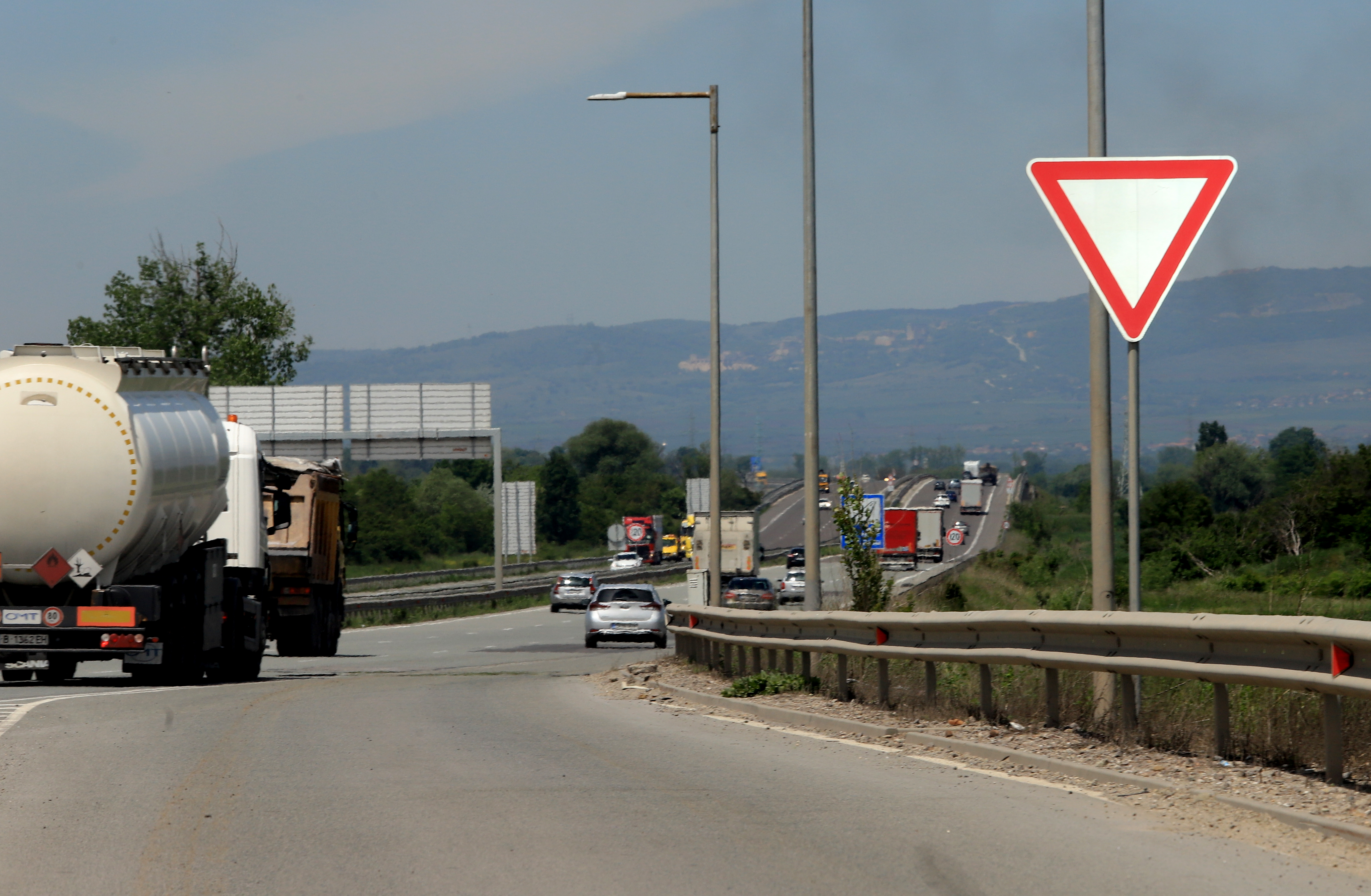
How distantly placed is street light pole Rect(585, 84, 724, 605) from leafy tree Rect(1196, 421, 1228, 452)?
575 feet

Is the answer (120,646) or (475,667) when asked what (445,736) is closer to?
(120,646)

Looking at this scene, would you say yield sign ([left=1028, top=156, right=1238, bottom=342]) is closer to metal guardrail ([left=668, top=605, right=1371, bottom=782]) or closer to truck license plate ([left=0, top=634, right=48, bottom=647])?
metal guardrail ([left=668, top=605, right=1371, bottom=782])

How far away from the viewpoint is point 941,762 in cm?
1062

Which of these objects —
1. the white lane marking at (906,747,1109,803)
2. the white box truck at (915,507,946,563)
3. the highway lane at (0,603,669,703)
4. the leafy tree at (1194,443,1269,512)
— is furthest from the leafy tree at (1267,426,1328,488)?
the white lane marking at (906,747,1109,803)

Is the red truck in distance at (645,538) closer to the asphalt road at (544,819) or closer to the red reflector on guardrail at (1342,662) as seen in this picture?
the asphalt road at (544,819)

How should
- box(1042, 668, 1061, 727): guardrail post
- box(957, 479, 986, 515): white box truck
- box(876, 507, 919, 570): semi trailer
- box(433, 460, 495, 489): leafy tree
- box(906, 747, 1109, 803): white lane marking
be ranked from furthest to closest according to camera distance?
box(433, 460, 495, 489): leafy tree, box(957, 479, 986, 515): white box truck, box(876, 507, 919, 570): semi trailer, box(1042, 668, 1061, 727): guardrail post, box(906, 747, 1109, 803): white lane marking

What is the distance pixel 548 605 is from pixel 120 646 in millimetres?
50747

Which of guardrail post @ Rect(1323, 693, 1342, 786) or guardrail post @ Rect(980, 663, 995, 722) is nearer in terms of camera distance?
guardrail post @ Rect(1323, 693, 1342, 786)

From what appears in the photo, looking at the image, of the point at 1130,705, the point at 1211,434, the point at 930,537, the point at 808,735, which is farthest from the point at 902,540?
the point at 1211,434

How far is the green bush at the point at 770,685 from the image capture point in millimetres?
15516

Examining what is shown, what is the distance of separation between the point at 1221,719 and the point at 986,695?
2601mm

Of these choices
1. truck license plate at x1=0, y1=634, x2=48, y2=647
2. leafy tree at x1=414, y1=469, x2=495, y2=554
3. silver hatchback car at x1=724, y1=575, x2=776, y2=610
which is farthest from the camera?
leafy tree at x1=414, y1=469, x2=495, y2=554

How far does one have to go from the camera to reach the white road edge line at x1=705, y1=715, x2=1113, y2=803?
9.15 metres

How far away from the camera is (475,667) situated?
28.2 m
